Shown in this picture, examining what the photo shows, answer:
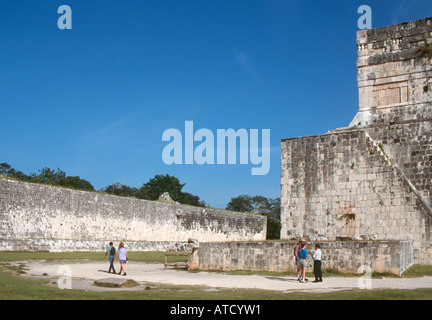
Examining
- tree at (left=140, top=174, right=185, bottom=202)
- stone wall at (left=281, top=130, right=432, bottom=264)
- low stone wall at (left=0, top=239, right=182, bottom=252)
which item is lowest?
low stone wall at (left=0, top=239, right=182, bottom=252)

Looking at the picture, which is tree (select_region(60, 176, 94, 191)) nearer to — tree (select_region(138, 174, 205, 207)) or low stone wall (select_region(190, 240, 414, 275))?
tree (select_region(138, 174, 205, 207))

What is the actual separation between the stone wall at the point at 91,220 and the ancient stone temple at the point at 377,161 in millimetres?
13427

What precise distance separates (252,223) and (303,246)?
1234 inches

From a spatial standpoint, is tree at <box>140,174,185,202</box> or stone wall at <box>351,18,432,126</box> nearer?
stone wall at <box>351,18,432,126</box>

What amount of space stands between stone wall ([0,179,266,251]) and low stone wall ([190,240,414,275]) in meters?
11.7

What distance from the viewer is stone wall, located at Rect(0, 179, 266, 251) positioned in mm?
23656

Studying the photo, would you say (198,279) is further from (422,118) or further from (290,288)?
(422,118)

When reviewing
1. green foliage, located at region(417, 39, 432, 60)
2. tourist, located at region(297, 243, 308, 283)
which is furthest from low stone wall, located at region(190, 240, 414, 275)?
green foliage, located at region(417, 39, 432, 60)

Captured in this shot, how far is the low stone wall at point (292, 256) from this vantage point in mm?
11953

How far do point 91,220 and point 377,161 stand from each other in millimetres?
18202

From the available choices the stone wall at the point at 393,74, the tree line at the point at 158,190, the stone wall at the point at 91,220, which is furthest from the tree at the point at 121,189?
the stone wall at the point at 393,74

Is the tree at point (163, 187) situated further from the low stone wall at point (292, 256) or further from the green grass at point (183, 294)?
the green grass at point (183, 294)

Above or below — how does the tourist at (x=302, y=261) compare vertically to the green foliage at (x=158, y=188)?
below
